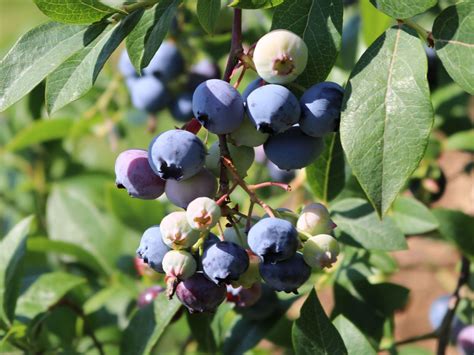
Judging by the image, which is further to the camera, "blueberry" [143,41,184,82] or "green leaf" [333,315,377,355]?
"blueberry" [143,41,184,82]

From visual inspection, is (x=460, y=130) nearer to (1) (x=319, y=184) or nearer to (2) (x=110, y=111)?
(1) (x=319, y=184)

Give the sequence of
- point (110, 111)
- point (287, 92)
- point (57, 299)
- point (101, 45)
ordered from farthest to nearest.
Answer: point (110, 111)
point (57, 299)
point (101, 45)
point (287, 92)

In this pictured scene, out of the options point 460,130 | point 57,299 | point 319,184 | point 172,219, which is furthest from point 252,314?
point 460,130

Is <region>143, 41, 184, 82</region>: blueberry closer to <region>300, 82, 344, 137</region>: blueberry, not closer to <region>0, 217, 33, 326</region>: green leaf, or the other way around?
<region>0, 217, 33, 326</region>: green leaf

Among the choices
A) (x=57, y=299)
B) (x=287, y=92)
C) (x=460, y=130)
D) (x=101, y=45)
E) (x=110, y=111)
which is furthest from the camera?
(x=110, y=111)

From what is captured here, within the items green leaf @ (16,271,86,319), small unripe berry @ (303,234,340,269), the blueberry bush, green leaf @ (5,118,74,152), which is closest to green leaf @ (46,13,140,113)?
the blueberry bush

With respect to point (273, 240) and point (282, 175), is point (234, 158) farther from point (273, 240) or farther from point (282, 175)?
point (282, 175)

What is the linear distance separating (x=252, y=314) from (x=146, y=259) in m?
0.44

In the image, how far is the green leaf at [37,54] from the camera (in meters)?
0.95

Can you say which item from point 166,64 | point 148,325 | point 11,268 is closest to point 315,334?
point 148,325

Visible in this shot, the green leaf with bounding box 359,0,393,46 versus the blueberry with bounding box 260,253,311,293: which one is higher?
the green leaf with bounding box 359,0,393,46

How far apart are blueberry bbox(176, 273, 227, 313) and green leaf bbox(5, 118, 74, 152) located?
974mm

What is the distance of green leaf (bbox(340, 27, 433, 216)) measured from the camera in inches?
33.3

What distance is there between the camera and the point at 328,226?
933mm
